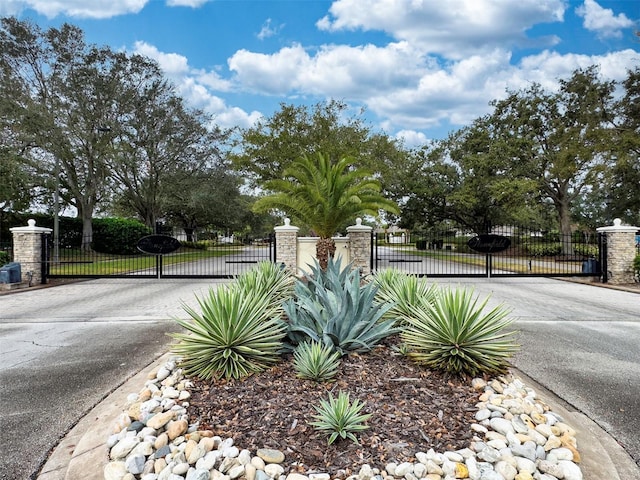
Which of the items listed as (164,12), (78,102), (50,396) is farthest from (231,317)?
(78,102)

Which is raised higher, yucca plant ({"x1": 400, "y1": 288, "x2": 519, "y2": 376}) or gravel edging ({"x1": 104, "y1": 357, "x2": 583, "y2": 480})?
yucca plant ({"x1": 400, "y1": 288, "x2": 519, "y2": 376})

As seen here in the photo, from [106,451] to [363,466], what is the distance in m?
1.76

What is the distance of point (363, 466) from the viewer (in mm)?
2148

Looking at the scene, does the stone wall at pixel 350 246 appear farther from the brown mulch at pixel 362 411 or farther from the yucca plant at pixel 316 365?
the yucca plant at pixel 316 365

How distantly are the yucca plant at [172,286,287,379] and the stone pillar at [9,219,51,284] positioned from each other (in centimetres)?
1077

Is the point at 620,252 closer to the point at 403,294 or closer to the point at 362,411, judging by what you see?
the point at 403,294

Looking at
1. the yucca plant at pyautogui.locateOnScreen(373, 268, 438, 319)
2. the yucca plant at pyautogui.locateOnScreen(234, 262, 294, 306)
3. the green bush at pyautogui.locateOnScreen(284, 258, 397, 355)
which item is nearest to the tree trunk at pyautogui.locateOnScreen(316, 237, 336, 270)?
the yucca plant at pyautogui.locateOnScreen(234, 262, 294, 306)

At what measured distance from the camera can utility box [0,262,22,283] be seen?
1071cm

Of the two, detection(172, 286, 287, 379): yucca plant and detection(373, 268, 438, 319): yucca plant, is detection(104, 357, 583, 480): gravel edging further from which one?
detection(373, 268, 438, 319): yucca plant

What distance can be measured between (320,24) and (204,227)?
27.7 m

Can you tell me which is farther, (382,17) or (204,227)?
(204,227)

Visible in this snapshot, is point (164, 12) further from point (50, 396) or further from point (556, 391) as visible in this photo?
point (556, 391)

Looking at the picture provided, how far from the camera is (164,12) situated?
37.9 feet

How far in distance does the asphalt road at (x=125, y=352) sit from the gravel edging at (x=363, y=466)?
63cm
